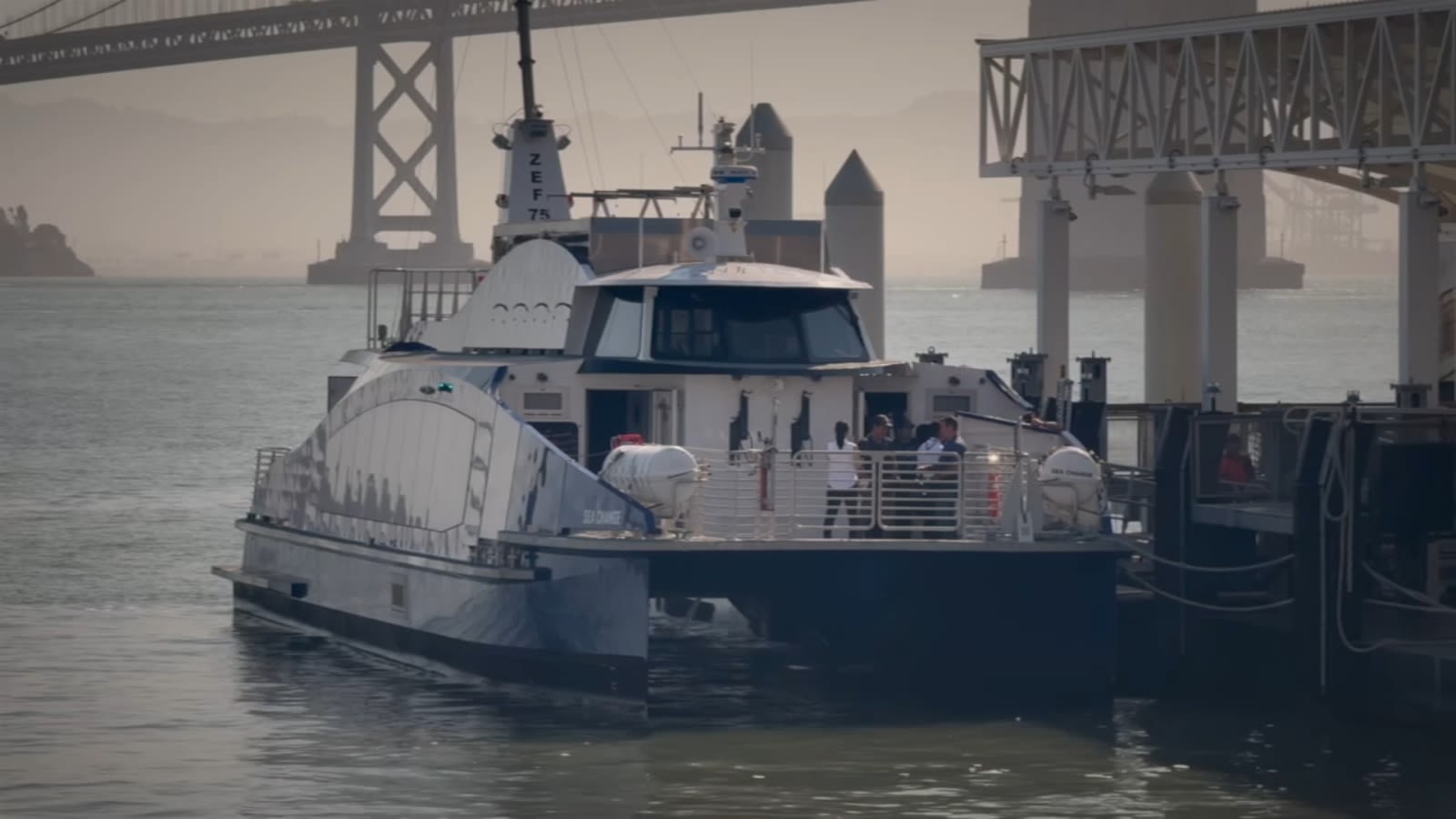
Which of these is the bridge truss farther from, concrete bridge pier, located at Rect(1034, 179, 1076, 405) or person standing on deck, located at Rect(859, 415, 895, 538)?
person standing on deck, located at Rect(859, 415, 895, 538)

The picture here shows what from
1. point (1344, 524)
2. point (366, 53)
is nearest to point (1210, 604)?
point (1344, 524)

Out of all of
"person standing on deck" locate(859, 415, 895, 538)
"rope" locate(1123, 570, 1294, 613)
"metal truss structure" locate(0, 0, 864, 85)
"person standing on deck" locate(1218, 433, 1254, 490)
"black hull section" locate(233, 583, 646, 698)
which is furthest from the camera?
"metal truss structure" locate(0, 0, 864, 85)

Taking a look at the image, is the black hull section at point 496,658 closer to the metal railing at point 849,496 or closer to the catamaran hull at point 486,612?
the catamaran hull at point 486,612

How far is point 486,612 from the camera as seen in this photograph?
24.2 m

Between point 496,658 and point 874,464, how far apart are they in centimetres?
392

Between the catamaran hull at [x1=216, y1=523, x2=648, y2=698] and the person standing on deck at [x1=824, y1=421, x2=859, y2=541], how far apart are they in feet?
5.72

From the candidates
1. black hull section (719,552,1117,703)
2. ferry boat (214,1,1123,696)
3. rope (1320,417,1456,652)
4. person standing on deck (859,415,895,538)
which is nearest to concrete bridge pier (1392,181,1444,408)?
ferry boat (214,1,1123,696)

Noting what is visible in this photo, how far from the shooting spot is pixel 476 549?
24.2 metres

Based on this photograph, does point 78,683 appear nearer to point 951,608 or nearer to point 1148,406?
point 951,608

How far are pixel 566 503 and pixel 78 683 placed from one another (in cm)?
625

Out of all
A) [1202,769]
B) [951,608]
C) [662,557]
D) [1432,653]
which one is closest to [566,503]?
[662,557]

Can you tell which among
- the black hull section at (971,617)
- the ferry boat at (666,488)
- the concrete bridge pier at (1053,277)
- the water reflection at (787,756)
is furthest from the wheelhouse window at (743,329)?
the concrete bridge pier at (1053,277)

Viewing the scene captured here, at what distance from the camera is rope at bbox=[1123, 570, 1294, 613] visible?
2570cm

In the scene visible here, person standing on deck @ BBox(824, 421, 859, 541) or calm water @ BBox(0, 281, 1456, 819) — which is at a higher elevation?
person standing on deck @ BBox(824, 421, 859, 541)
